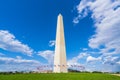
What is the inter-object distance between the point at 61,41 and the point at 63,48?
163 centimetres

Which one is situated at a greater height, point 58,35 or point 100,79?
point 58,35

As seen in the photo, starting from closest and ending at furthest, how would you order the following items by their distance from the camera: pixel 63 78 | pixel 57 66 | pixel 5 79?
1. pixel 5 79
2. pixel 63 78
3. pixel 57 66

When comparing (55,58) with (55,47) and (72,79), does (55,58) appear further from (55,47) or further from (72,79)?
(72,79)

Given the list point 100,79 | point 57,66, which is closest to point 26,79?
point 100,79

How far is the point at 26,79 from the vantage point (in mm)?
23750

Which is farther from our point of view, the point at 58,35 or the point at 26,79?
the point at 58,35

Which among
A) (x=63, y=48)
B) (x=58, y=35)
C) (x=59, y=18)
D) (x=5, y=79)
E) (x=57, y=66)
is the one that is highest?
(x=59, y=18)

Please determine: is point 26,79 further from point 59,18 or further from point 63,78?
point 59,18

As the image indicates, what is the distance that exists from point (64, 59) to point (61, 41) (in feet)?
13.4

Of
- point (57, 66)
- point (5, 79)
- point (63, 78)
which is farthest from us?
point (57, 66)

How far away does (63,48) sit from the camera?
1641 inches

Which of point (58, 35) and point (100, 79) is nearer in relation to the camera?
point (100, 79)

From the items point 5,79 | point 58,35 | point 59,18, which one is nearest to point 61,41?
point 58,35

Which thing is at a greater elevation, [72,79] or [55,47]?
[55,47]
